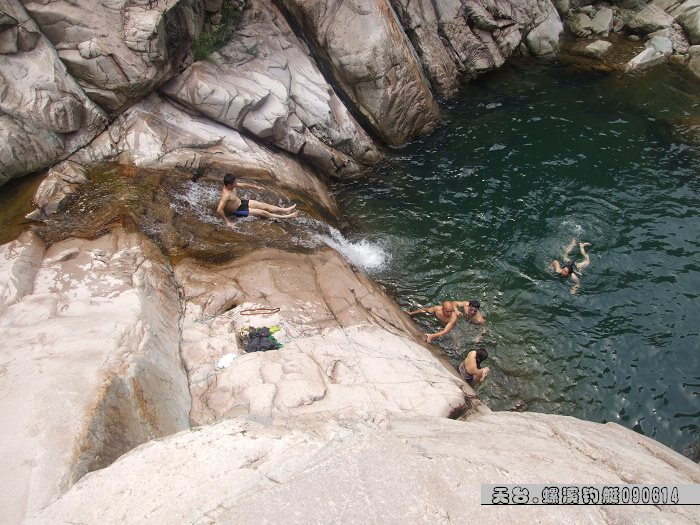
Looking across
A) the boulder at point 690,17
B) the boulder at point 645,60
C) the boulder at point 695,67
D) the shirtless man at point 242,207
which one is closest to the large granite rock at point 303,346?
the shirtless man at point 242,207

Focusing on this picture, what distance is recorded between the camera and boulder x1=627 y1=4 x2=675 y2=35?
23.2 m

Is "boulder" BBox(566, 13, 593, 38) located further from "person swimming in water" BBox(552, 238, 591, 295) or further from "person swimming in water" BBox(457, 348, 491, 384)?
"person swimming in water" BBox(457, 348, 491, 384)

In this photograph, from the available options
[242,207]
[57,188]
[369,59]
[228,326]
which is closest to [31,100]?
[57,188]

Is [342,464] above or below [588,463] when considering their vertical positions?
above

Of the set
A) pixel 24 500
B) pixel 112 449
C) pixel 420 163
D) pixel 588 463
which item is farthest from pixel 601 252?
pixel 24 500

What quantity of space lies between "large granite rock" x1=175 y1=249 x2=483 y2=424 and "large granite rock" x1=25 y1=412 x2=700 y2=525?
92 cm

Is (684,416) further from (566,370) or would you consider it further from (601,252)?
(601,252)

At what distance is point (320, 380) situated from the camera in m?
6.67

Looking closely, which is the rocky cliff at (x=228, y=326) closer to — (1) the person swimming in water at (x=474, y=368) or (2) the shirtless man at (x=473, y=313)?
(1) the person swimming in water at (x=474, y=368)

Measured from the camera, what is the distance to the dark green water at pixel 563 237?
30.4 ft

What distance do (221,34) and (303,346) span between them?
34.6 ft

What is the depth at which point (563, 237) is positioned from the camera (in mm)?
12391

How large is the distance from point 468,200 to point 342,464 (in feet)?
36.3

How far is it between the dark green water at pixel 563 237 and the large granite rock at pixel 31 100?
25.4 feet
